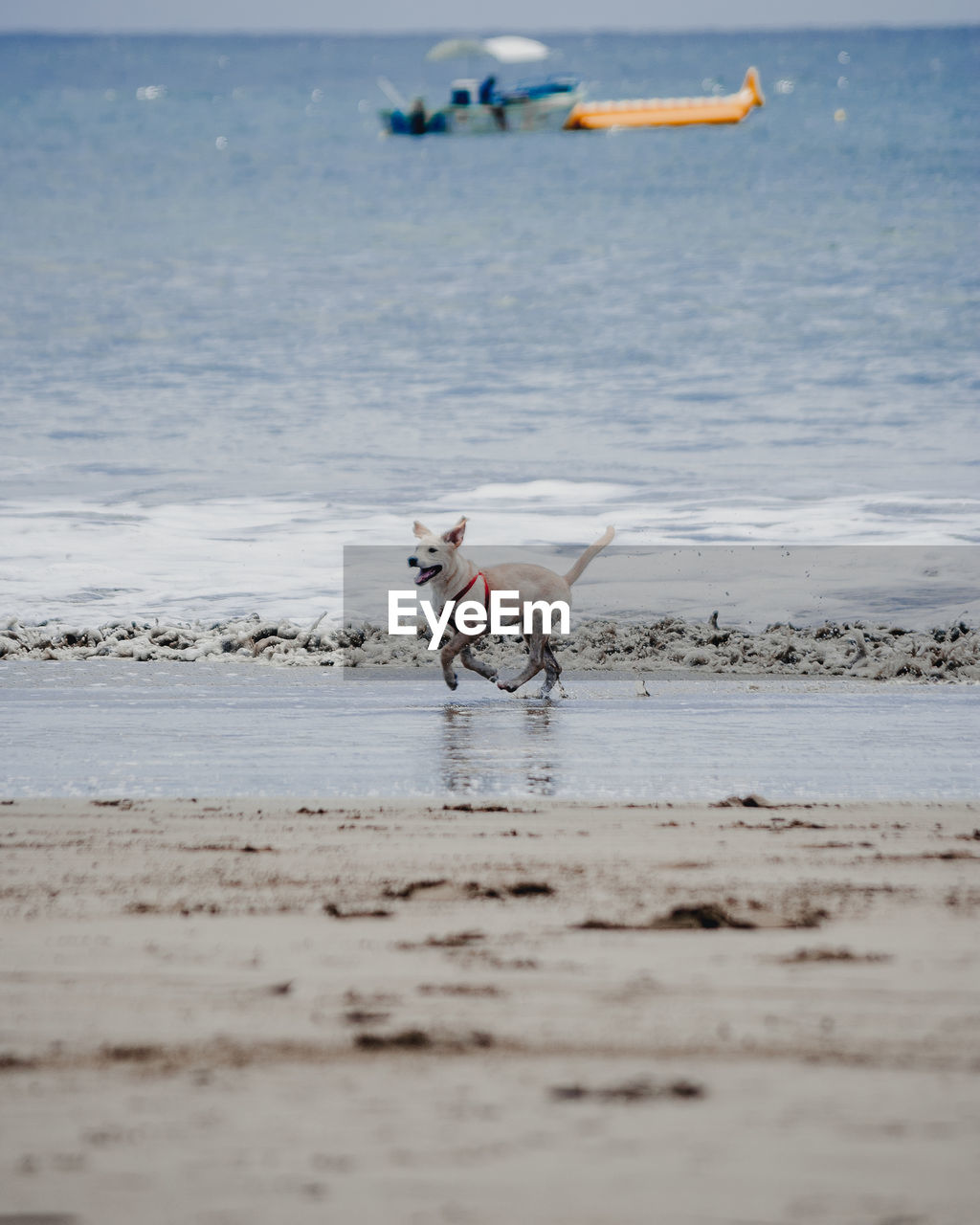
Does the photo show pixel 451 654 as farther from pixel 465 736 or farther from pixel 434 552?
pixel 465 736

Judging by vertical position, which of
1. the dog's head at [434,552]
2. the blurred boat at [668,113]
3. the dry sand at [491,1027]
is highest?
the blurred boat at [668,113]

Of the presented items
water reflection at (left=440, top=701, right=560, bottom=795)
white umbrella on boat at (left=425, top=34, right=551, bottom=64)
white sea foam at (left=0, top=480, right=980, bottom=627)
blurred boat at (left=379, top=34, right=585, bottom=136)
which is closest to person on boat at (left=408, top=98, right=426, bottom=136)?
blurred boat at (left=379, top=34, right=585, bottom=136)

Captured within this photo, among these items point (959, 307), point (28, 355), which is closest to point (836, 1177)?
point (28, 355)

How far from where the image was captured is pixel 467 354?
20891 millimetres

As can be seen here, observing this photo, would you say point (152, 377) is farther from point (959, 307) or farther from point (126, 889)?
point (126, 889)

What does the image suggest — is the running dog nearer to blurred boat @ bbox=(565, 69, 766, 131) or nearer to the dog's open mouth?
the dog's open mouth

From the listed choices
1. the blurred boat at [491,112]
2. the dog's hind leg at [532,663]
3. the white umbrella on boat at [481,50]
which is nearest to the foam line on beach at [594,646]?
the dog's hind leg at [532,663]

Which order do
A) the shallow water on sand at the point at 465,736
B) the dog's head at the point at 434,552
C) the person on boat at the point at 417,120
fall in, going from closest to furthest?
the shallow water on sand at the point at 465,736 → the dog's head at the point at 434,552 → the person on boat at the point at 417,120

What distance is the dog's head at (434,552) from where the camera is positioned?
6531 mm

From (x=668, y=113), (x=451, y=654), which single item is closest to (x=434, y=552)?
(x=451, y=654)

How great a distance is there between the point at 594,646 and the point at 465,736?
82.2 inches

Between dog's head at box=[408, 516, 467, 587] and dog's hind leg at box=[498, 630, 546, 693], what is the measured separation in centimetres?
51

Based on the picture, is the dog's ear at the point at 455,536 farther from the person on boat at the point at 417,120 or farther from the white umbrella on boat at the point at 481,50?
the person on boat at the point at 417,120

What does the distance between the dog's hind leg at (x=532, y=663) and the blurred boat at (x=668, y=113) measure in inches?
1772
